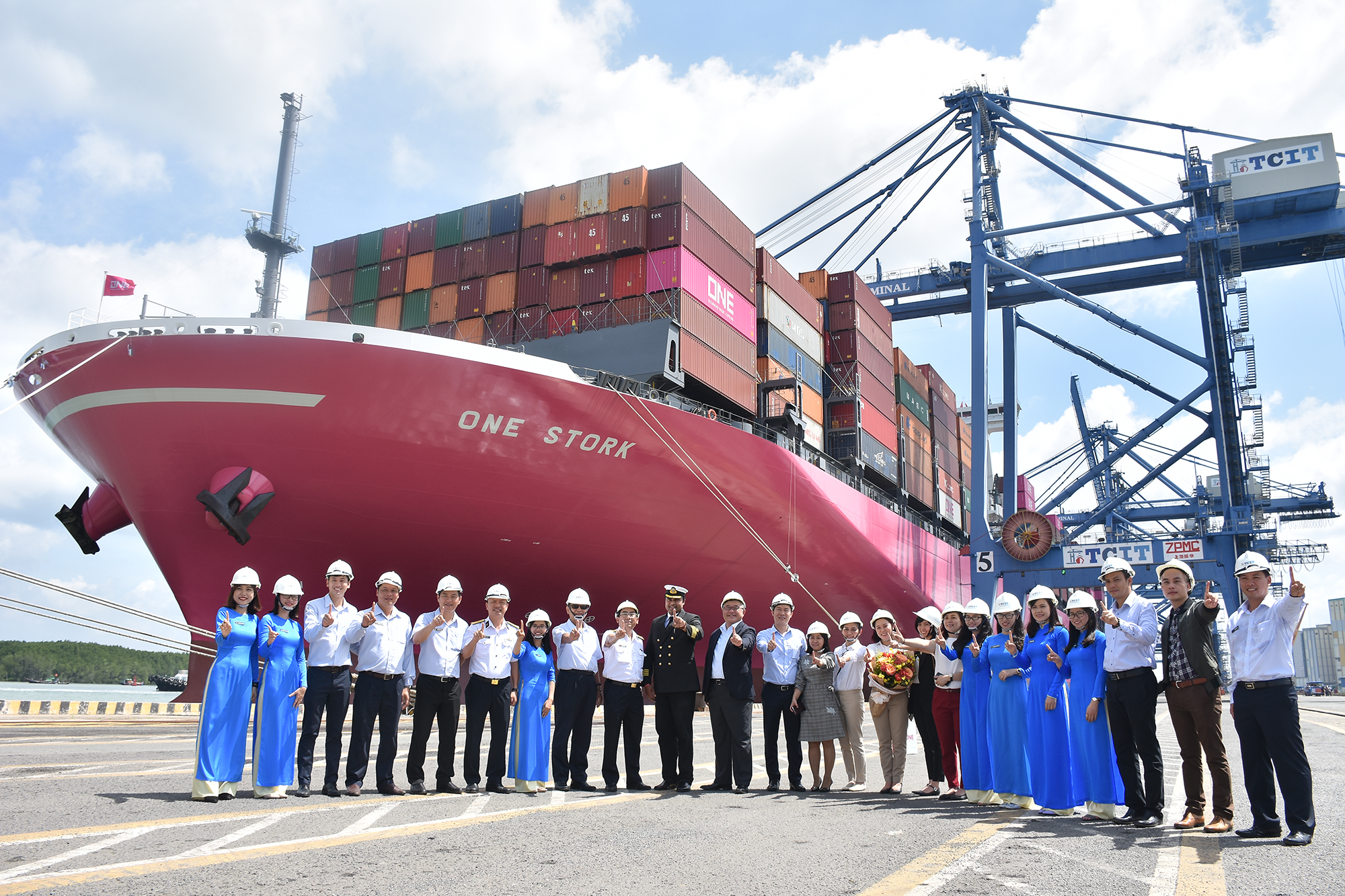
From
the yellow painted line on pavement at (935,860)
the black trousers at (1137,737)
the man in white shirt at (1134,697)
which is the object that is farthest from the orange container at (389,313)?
the yellow painted line on pavement at (935,860)

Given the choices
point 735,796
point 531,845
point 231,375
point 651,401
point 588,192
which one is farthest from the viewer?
point 588,192

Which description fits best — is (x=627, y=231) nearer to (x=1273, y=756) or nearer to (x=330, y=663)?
(x=330, y=663)

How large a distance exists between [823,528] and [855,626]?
39.6 ft

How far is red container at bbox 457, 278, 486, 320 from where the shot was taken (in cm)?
1873

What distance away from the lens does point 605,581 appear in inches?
622

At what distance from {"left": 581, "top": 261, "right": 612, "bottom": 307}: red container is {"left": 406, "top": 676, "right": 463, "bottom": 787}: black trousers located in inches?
460

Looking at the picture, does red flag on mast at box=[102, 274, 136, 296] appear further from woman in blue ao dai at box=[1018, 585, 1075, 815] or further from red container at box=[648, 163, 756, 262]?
woman in blue ao dai at box=[1018, 585, 1075, 815]

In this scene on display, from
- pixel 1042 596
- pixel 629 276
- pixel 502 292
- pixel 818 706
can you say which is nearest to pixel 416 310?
pixel 502 292

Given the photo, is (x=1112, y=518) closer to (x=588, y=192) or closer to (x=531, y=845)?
(x=588, y=192)

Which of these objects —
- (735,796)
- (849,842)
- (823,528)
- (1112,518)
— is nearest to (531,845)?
(849,842)

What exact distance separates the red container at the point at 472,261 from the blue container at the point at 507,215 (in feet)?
1.38

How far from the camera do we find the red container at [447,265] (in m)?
19.2

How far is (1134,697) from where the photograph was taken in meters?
5.68

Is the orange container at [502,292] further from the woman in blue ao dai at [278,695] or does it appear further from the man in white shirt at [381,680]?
the woman in blue ao dai at [278,695]
